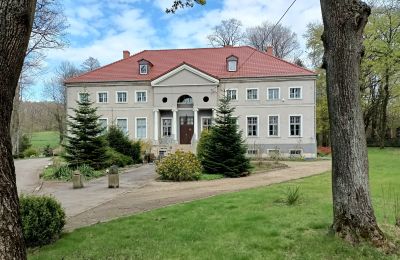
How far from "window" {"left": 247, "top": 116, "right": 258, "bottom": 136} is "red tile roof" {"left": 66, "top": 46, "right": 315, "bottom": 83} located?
4.02m

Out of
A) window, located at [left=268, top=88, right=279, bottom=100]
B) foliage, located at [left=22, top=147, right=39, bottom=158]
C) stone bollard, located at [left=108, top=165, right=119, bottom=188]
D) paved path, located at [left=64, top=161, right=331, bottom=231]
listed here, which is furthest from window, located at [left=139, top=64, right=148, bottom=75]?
stone bollard, located at [left=108, top=165, right=119, bottom=188]

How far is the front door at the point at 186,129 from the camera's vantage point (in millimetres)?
36416

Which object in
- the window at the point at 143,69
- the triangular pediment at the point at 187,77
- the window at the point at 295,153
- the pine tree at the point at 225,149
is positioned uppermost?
the window at the point at 143,69

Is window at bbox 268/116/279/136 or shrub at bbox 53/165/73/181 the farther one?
window at bbox 268/116/279/136

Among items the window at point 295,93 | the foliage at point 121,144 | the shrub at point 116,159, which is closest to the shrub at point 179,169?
the shrub at point 116,159

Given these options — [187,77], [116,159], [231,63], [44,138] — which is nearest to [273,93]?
[231,63]

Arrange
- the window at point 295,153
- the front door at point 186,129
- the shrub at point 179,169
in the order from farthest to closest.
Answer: the front door at point 186,129, the window at point 295,153, the shrub at point 179,169

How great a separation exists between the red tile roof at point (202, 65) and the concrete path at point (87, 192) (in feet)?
65.8

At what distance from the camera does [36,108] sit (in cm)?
5491

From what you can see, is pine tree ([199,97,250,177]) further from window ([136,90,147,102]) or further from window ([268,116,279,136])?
window ([136,90,147,102])

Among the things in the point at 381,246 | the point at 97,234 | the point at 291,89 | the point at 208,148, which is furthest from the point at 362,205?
the point at 291,89

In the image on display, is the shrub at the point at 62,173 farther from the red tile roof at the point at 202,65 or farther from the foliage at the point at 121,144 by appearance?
the red tile roof at the point at 202,65

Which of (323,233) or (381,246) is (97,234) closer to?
(323,233)

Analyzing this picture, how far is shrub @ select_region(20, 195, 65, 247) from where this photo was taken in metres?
6.48
